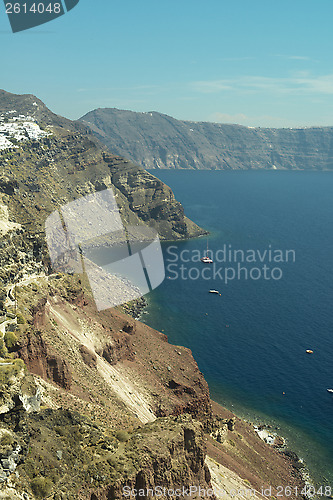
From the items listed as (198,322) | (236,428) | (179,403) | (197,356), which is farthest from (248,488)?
(198,322)

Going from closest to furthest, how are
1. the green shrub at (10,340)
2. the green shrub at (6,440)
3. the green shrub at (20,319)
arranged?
the green shrub at (6,440)
the green shrub at (10,340)
the green shrub at (20,319)

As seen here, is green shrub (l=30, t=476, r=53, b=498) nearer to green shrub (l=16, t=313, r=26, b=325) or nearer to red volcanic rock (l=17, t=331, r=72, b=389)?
red volcanic rock (l=17, t=331, r=72, b=389)

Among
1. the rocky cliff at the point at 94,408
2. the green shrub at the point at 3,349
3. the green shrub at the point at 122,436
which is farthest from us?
the green shrub at the point at 3,349

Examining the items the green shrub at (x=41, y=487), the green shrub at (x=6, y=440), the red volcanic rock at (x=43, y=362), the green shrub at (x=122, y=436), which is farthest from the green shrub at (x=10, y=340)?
the green shrub at (x=41, y=487)

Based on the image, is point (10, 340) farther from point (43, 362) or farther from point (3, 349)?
point (43, 362)

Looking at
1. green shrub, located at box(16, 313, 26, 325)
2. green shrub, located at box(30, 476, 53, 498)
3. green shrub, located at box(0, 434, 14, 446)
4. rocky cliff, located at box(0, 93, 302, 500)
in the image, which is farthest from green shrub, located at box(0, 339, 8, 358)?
green shrub, located at box(30, 476, 53, 498)

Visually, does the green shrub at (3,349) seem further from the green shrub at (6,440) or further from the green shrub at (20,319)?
the green shrub at (6,440)

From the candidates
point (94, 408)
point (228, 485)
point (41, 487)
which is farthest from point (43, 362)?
point (228, 485)

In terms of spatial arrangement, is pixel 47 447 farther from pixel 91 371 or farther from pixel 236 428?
pixel 236 428

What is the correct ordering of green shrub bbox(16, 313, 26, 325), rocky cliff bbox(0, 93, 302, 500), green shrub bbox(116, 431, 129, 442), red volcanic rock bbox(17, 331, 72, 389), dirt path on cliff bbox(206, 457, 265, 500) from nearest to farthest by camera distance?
rocky cliff bbox(0, 93, 302, 500), green shrub bbox(116, 431, 129, 442), red volcanic rock bbox(17, 331, 72, 389), dirt path on cliff bbox(206, 457, 265, 500), green shrub bbox(16, 313, 26, 325)
